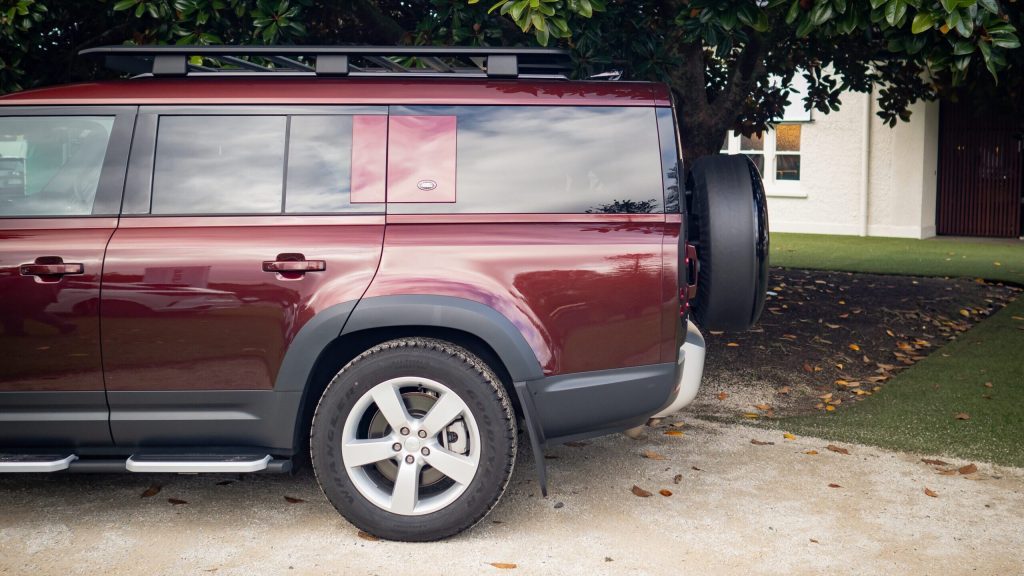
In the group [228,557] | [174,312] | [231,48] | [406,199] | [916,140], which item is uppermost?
[916,140]

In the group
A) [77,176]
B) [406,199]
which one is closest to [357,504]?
[406,199]

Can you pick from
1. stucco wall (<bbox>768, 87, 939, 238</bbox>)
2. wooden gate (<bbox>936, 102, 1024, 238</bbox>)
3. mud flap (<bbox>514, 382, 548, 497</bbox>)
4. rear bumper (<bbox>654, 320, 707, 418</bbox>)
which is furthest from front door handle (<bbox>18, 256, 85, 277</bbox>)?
wooden gate (<bbox>936, 102, 1024, 238</bbox>)

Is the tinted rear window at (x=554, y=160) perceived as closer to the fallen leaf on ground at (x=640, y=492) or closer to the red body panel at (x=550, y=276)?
the red body panel at (x=550, y=276)

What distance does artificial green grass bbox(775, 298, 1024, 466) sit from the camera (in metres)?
5.69

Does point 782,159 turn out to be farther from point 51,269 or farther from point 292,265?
point 51,269

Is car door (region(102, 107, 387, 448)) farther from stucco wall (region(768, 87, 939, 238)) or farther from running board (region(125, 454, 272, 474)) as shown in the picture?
stucco wall (region(768, 87, 939, 238))

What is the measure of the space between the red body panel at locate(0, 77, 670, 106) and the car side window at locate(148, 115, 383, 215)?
90mm

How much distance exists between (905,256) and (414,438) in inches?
Result: 503

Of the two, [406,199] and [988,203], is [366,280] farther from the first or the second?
[988,203]

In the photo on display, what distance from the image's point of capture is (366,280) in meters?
4.03

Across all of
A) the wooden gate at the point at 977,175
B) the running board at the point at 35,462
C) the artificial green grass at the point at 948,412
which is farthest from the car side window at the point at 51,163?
the wooden gate at the point at 977,175

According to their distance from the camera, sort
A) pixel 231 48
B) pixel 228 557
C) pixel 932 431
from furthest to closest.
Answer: pixel 932 431 < pixel 231 48 < pixel 228 557

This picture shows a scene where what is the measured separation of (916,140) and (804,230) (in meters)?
2.58

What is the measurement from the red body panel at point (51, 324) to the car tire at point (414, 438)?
3.11ft
